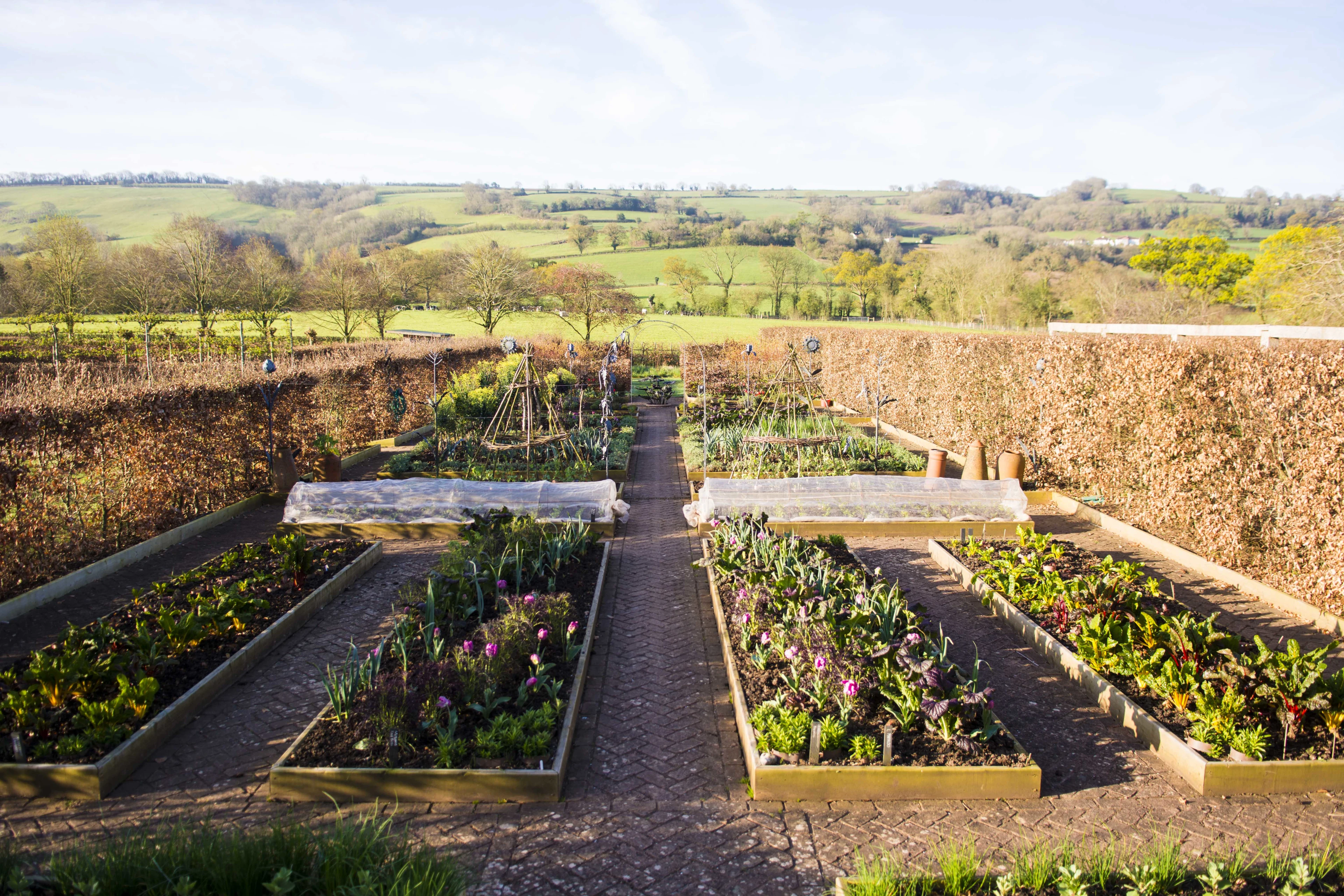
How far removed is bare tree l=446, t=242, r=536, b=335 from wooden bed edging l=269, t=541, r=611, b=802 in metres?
30.8

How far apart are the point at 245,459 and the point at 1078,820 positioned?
10.2 metres

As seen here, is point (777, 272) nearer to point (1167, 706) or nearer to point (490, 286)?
point (490, 286)

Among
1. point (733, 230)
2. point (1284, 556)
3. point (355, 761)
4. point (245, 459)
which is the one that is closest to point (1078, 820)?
point (355, 761)

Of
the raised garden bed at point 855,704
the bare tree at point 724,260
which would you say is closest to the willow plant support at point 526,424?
the raised garden bed at point 855,704

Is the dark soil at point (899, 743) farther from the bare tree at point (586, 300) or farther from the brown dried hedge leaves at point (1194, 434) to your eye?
the bare tree at point (586, 300)

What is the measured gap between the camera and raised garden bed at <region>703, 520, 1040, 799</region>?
12.7ft

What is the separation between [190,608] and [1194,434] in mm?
9680

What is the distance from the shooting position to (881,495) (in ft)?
29.4

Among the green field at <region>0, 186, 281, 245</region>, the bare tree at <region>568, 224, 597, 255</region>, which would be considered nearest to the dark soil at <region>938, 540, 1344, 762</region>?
the bare tree at <region>568, 224, 597, 255</region>

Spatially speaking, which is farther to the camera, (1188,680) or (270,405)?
(270,405)

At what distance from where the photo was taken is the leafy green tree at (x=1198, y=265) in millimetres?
42250

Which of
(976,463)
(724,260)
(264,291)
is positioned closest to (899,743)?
(976,463)

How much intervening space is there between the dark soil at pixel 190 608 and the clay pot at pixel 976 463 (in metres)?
8.10

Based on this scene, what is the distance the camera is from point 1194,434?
7.86 m
